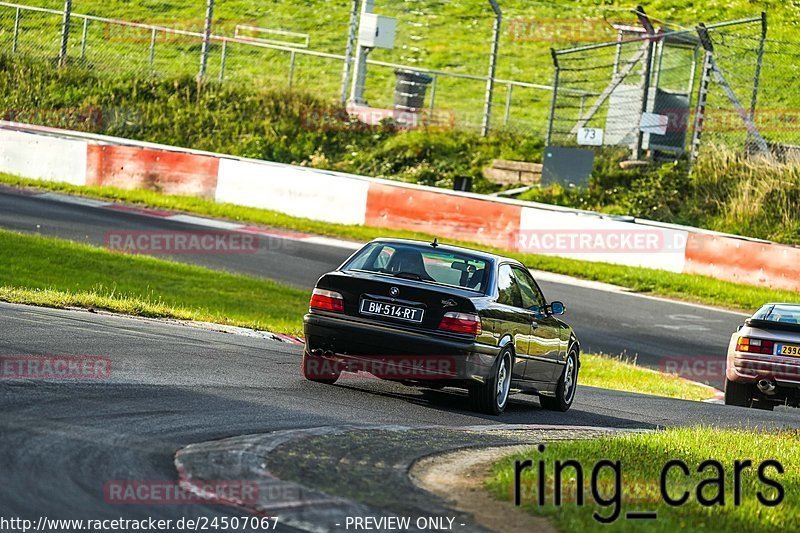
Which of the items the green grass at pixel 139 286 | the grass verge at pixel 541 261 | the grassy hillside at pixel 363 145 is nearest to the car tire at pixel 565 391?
the green grass at pixel 139 286

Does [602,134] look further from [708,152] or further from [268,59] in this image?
[268,59]

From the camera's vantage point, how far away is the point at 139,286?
1670 cm

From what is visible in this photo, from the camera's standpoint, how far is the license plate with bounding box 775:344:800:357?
45.7ft

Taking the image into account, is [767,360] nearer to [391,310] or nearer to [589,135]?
[391,310]

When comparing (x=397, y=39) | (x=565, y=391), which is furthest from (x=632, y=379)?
(x=397, y=39)

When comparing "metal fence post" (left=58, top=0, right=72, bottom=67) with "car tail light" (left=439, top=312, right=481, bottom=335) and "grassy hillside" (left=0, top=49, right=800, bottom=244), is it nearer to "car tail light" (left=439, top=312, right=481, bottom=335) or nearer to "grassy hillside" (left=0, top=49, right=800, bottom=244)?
"grassy hillside" (left=0, top=49, right=800, bottom=244)

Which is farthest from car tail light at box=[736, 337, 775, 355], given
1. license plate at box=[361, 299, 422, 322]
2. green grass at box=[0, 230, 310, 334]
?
license plate at box=[361, 299, 422, 322]

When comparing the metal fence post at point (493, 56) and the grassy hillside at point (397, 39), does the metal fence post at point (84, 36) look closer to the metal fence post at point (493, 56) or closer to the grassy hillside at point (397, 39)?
the grassy hillside at point (397, 39)

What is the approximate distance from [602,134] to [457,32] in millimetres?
17809

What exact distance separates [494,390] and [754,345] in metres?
4.97

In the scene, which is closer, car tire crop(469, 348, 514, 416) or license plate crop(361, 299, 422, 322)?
license plate crop(361, 299, 422, 322)

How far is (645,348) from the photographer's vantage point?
1741 centimetres

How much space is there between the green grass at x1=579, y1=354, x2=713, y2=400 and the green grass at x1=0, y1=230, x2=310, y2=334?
12.3ft

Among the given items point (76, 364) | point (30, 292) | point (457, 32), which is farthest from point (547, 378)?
point (457, 32)
